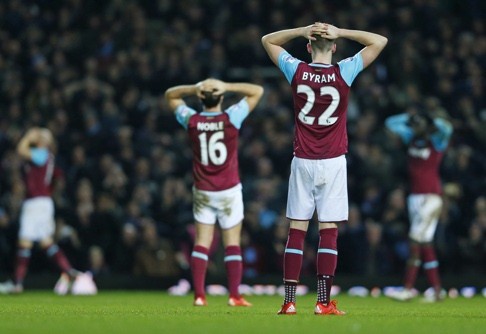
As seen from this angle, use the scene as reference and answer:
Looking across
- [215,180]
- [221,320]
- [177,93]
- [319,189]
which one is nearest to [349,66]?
[319,189]

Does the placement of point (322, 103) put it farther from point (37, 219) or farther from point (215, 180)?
point (37, 219)

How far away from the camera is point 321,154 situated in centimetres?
1164

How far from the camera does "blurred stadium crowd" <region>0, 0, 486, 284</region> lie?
20.5 meters

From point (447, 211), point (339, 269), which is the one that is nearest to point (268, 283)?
point (339, 269)

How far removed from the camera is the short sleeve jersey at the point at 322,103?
11656 millimetres

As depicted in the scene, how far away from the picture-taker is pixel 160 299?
16.9 m

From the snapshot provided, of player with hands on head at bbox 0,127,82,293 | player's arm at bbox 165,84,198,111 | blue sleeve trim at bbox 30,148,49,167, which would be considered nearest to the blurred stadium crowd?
player with hands on head at bbox 0,127,82,293

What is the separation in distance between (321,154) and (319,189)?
339 mm

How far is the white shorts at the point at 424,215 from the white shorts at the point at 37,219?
18.8 feet

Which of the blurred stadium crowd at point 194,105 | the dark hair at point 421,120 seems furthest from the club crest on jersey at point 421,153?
the blurred stadium crowd at point 194,105

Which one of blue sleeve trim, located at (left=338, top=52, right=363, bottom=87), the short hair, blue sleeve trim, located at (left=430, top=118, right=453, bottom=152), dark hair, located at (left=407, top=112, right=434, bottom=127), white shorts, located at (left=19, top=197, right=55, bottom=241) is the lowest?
white shorts, located at (left=19, top=197, right=55, bottom=241)

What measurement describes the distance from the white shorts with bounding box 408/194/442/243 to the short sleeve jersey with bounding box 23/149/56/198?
568 cm

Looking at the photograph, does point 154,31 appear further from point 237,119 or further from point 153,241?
point 237,119

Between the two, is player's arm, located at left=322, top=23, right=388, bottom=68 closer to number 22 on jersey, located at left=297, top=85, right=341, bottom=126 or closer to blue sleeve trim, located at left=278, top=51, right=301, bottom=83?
number 22 on jersey, located at left=297, top=85, right=341, bottom=126
